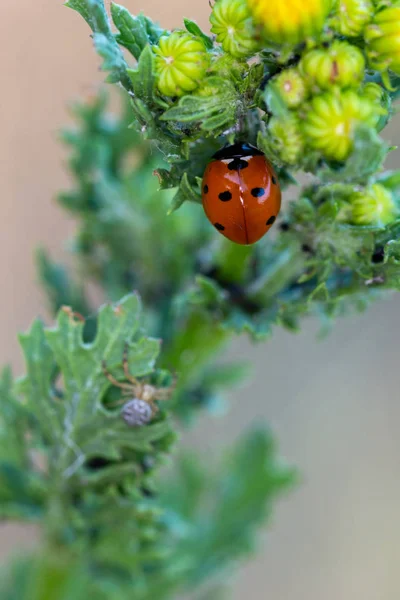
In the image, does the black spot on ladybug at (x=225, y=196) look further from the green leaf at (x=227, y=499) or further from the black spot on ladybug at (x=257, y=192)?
the green leaf at (x=227, y=499)

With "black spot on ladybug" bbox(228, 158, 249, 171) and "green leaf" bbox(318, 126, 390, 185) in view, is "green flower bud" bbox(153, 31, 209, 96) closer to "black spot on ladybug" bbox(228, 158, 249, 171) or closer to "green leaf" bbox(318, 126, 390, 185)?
"black spot on ladybug" bbox(228, 158, 249, 171)

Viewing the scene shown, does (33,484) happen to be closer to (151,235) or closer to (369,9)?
(151,235)

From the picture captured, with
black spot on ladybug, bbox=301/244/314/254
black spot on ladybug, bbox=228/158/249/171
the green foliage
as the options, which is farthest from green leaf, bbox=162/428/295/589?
black spot on ladybug, bbox=228/158/249/171

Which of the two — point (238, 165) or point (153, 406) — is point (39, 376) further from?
point (238, 165)

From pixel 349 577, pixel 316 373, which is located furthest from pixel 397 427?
pixel 349 577

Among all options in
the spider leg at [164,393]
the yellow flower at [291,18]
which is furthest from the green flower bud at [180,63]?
the spider leg at [164,393]
